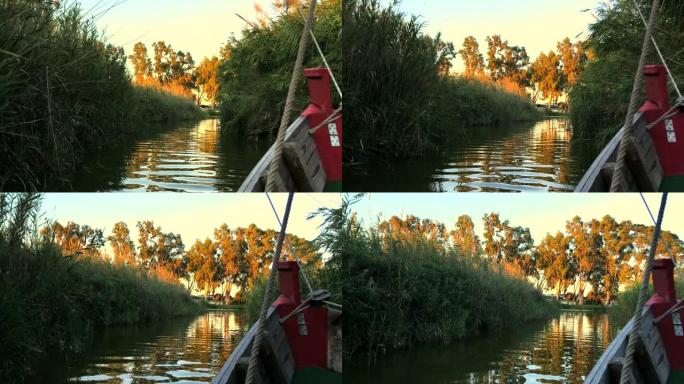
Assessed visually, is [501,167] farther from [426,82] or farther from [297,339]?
[297,339]

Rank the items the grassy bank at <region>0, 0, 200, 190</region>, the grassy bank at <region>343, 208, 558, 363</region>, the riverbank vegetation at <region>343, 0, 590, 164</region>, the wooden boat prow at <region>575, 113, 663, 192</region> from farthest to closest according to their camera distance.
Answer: the grassy bank at <region>343, 208, 558, 363</region> < the riverbank vegetation at <region>343, 0, 590, 164</region> < the grassy bank at <region>0, 0, 200, 190</region> < the wooden boat prow at <region>575, 113, 663, 192</region>

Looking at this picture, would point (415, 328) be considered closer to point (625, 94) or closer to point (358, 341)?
point (358, 341)

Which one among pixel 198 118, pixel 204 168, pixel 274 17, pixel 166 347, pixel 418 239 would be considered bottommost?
pixel 166 347

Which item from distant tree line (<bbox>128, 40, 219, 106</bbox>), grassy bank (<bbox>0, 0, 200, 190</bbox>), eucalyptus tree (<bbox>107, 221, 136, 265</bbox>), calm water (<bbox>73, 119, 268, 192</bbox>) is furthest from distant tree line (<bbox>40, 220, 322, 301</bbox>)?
distant tree line (<bbox>128, 40, 219, 106</bbox>)

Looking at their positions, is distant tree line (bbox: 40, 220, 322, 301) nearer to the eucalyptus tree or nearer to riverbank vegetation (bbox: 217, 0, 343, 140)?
the eucalyptus tree

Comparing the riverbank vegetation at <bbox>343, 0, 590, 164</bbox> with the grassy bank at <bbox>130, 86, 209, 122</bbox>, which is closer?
the riverbank vegetation at <bbox>343, 0, 590, 164</bbox>

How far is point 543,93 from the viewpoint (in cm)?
317

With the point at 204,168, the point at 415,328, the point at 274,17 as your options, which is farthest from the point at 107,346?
the point at 274,17

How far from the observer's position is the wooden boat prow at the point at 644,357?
2.80 metres

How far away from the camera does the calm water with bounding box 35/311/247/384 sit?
3328 mm

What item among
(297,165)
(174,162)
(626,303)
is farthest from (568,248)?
(174,162)

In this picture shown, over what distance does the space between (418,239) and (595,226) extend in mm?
967

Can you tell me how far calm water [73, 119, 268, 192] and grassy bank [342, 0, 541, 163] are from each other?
671 mm

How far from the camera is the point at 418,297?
12.8 feet
